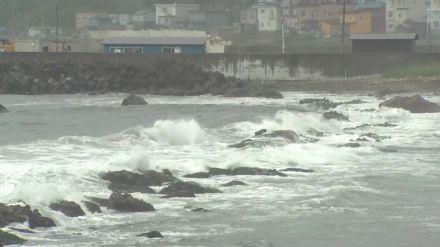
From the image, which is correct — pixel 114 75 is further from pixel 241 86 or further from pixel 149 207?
pixel 149 207

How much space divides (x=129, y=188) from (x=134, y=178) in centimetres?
44

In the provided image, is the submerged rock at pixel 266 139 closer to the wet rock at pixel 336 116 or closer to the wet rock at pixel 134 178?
the wet rock at pixel 134 178

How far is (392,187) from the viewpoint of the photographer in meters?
14.3

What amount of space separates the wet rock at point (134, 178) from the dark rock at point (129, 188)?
0.15 m

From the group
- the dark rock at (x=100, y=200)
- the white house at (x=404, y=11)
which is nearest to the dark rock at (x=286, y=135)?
the dark rock at (x=100, y=200)

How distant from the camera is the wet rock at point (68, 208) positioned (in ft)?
37.5

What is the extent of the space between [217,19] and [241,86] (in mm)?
82501

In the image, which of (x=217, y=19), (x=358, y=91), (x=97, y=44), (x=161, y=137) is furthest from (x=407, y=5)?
(x=161, y=137)

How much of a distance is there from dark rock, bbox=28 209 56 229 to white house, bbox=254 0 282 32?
10101 centimetres

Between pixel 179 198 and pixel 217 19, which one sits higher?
Result: pixel 217 19

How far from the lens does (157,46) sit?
5806 centimetres

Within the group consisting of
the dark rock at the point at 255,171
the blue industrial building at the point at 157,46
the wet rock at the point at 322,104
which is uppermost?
the blue industrial building at the point at 157,46

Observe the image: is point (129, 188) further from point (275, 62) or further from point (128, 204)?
point (275, 62)

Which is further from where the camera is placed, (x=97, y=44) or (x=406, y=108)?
(x=97, y=44)
